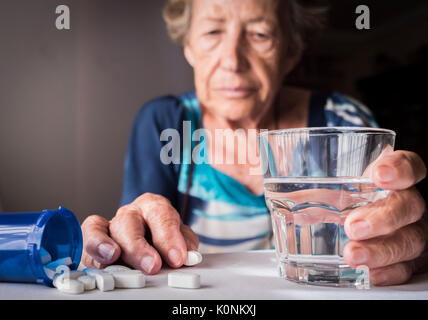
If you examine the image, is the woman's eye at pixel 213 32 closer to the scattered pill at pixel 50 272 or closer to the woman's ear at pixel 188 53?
the woman's ear at pixel 188 53

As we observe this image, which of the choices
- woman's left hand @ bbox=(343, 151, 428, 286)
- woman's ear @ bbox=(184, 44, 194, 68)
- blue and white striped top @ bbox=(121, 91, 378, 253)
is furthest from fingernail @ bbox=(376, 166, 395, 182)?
woman's ear @ bbox=(184, 44, 194, 68)

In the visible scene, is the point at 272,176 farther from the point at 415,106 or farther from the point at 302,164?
the point at 415,106

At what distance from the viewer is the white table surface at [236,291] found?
12.9 inches

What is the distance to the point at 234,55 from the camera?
3.21 feet

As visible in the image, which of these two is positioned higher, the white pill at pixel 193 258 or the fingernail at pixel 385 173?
the fingernail at pixel 385 173

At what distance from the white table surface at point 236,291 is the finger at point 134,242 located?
0.7 inches

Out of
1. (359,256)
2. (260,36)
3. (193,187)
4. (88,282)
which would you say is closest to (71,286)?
(88,282)

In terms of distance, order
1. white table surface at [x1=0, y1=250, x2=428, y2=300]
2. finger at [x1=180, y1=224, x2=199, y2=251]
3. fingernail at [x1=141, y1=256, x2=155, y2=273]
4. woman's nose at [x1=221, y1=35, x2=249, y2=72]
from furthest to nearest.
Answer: woman's nose at [x1=221, y1=35, x2=249, y2=72], finger at [x1=180, y1=224, x2=199, y2=251], fingernail at [x1=141, y1=256, x2=155, y2=273], white table surface at [x1=0, y1=250, x2=428, y2=300]

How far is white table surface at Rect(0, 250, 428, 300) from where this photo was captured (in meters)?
0.33

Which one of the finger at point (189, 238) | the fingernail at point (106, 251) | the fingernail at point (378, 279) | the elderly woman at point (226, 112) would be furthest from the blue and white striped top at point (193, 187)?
the fingernail at point (378, 279)

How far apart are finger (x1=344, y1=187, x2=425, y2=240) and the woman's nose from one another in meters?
0.61

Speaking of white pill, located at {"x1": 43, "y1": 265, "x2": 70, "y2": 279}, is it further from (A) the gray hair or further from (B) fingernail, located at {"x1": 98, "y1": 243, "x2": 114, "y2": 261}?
(A) the gray hair

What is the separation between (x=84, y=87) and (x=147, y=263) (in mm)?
657
